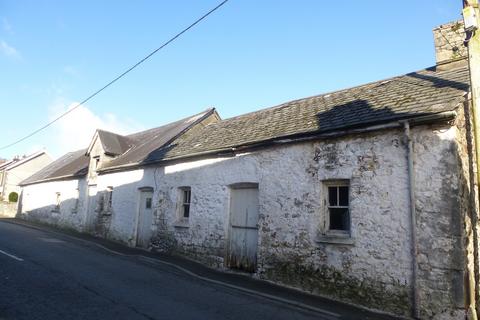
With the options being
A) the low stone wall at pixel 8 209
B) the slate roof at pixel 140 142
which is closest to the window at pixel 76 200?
the slate roof at pixel 140 142

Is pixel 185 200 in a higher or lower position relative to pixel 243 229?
higher

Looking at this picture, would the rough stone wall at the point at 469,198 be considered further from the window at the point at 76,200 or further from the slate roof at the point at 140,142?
the window at the point at 76,200

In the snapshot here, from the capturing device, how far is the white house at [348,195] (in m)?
6.85

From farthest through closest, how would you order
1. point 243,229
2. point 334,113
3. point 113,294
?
point 243,229 → point 334,113 → point 113,294

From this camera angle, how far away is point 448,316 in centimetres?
644

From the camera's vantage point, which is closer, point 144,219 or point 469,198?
point 469,198

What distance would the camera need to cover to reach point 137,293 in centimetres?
717

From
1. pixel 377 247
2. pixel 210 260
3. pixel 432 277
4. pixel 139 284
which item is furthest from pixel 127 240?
pixel 432 277

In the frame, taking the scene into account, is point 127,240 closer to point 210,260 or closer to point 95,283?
point 210,260

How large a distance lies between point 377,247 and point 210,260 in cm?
579

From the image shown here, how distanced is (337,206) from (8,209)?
34821 millimetres

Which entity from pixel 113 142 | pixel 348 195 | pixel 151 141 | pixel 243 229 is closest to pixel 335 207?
pixel 348 195

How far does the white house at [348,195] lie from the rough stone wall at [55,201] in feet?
27.4

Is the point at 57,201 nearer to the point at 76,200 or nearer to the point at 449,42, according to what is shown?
the point at 76,200
